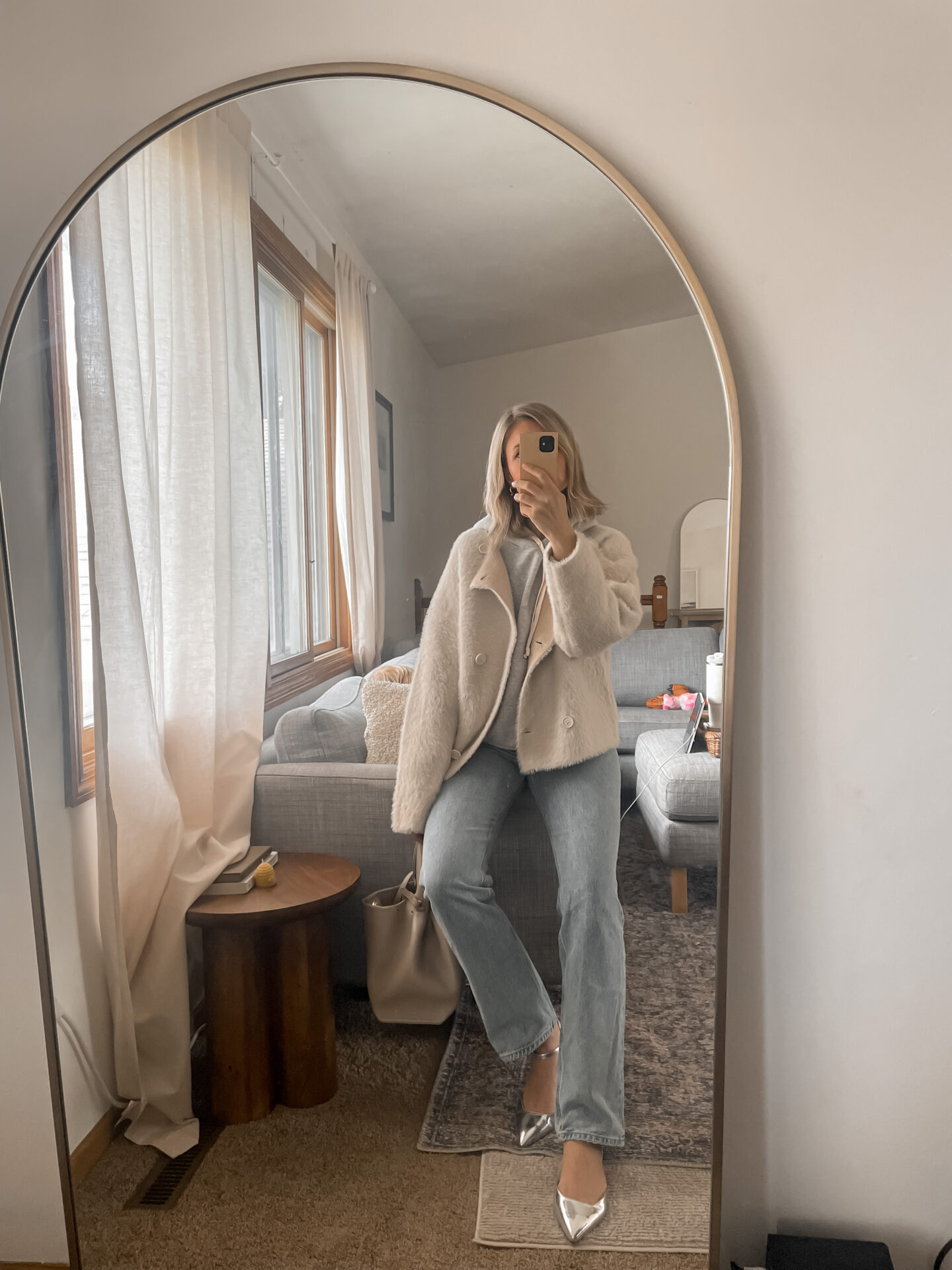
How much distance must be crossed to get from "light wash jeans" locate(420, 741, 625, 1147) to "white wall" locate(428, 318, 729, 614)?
26 centimetres

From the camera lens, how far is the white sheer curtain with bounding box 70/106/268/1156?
1.16 metres

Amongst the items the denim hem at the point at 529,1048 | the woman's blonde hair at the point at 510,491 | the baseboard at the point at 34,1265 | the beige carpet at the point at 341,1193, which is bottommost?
the baseboard at the point at 34,1265

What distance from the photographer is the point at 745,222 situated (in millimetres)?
1089

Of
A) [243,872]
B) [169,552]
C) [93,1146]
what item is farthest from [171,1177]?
[169,552]

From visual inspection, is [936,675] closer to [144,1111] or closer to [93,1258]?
[144,1111]

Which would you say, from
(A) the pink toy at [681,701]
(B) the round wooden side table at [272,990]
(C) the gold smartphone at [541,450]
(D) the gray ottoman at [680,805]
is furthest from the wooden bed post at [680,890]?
(C) the gold smartphone at [541,450]

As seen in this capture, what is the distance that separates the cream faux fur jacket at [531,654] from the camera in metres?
1.10

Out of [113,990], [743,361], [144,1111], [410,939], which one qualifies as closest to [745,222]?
[743,361]

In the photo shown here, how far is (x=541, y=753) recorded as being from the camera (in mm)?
1121

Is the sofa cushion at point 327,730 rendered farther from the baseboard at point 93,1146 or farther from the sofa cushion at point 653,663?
the baseboard at point 93,1146

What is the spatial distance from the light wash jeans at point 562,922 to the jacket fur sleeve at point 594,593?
16cm

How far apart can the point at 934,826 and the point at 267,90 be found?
1.34 metres

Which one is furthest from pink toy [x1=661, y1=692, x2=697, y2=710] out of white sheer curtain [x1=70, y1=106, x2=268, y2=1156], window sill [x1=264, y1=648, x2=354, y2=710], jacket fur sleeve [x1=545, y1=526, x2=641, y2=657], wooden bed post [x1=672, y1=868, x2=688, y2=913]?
white sheer curtain [x1=70, y1=106, x2=268, y2=1156]

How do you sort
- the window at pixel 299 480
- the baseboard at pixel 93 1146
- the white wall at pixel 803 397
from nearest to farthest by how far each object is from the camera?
1. the white wall at pixel 803 397
2. the window at pixel 299 480
3. the baseboard at pixel 93 1146
